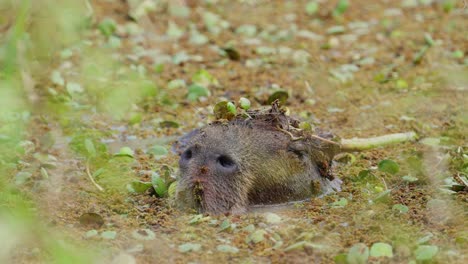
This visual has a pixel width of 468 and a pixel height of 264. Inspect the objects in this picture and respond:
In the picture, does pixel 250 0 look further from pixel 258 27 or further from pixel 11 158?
pixel 11 158

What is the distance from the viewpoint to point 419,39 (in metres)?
8.80

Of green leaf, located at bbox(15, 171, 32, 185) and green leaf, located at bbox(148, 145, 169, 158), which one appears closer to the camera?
green leaf, located at bbox(15, 171, 32, 185)

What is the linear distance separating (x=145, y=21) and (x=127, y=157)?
361 centimetres

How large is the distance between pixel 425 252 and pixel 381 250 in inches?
8.1

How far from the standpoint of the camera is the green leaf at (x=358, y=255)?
4.11 m

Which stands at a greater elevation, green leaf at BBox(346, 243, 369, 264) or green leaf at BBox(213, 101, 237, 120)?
green leaf at BBox(213, 101, 237, 120)

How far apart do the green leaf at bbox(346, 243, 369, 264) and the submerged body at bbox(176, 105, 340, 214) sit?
2.83 feet

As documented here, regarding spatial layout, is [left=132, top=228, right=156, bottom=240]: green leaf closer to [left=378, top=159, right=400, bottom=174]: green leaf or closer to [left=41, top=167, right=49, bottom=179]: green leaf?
[left=41, top=167, right=49, bottom=179]: green leaf

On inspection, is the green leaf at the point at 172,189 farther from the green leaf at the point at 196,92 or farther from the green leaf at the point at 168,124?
the green leaf at the point at 196,92

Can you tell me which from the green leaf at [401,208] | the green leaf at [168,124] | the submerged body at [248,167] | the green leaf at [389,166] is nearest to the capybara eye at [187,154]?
the submerged body at [248,167]

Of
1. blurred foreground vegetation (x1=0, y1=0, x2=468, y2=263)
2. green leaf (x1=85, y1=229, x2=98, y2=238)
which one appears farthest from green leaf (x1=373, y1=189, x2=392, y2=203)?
green leaf (x1=85, y1=229, x2=98, y2=238)

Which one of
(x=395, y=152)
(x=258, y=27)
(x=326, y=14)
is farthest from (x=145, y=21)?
(x=395, y=152)

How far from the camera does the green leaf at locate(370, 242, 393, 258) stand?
4.21 meters

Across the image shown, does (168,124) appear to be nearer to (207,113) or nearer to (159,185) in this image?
(207,113)
